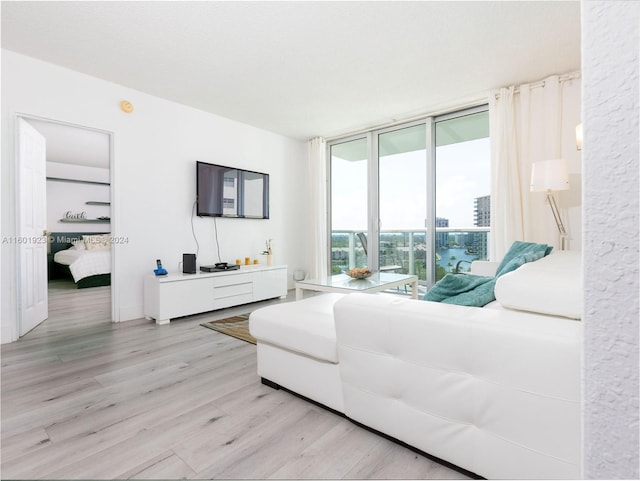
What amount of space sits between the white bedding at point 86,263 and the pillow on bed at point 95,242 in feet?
1.31

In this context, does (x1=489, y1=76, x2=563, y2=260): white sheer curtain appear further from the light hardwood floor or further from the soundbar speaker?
the soundbar speaker

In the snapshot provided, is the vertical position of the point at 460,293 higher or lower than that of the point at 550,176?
lower

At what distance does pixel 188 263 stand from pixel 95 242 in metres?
4.05

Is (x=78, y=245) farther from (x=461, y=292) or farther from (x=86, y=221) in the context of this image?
(x=461, y=292)

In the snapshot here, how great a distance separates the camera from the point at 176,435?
1.46 m

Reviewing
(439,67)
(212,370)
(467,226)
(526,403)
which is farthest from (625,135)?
(467,226)

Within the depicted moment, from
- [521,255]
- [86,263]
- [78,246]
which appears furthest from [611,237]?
[78,246]

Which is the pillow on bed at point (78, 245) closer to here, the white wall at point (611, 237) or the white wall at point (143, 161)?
the white wall at point (143, 161)

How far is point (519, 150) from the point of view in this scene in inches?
137

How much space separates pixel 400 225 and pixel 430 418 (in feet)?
11.8

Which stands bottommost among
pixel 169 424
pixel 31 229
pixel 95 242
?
pixel 169 424

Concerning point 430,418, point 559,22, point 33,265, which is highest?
point 559,22

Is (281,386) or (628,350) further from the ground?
(628,350)

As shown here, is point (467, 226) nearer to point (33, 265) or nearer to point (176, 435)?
point (176, 435)
